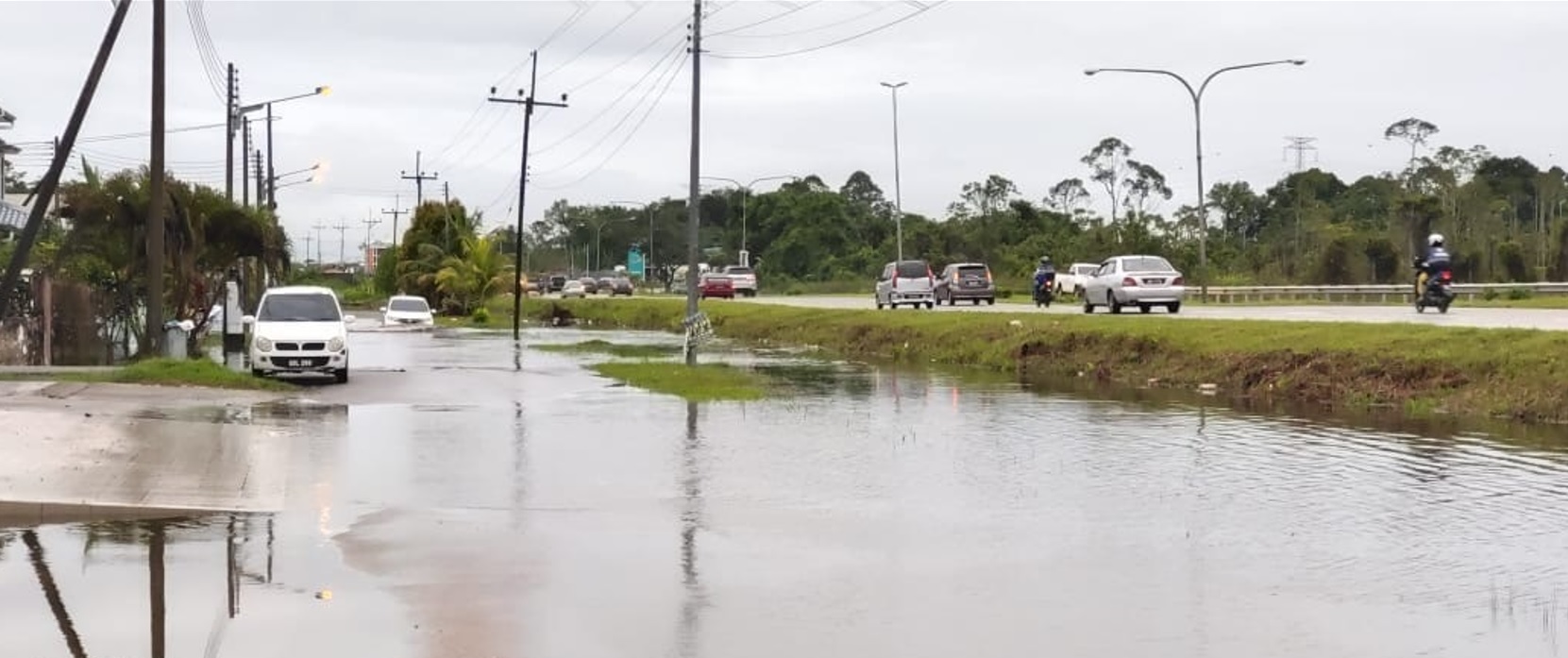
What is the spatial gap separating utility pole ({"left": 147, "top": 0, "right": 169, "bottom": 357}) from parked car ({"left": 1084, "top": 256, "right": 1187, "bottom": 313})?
926 inches

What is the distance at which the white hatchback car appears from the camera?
25875 mm

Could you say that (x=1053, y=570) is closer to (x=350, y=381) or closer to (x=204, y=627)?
(x=204, y=627)

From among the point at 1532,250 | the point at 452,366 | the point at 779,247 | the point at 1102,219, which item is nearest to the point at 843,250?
the point at 779,247

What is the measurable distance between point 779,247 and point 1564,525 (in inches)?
4025

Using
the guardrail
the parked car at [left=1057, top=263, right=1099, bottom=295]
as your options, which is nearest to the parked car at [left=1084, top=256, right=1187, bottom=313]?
the guardrail

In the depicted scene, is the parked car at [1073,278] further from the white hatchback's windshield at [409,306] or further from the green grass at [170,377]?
the green grass at [170,377]

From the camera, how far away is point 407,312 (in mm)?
56312

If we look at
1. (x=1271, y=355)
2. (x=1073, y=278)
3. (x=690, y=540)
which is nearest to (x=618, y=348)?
(x=1271, y=355)

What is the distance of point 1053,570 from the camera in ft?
32.6

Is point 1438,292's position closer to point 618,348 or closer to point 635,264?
point 618,348

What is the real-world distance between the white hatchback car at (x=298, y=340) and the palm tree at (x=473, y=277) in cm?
4765

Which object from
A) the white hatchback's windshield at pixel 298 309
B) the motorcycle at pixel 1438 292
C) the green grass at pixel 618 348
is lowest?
the green grass at pixel 618 348

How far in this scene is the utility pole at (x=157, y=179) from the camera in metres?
26.9

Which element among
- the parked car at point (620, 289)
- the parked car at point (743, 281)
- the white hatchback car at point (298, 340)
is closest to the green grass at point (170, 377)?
the white hatchback car at point (298, 340)
